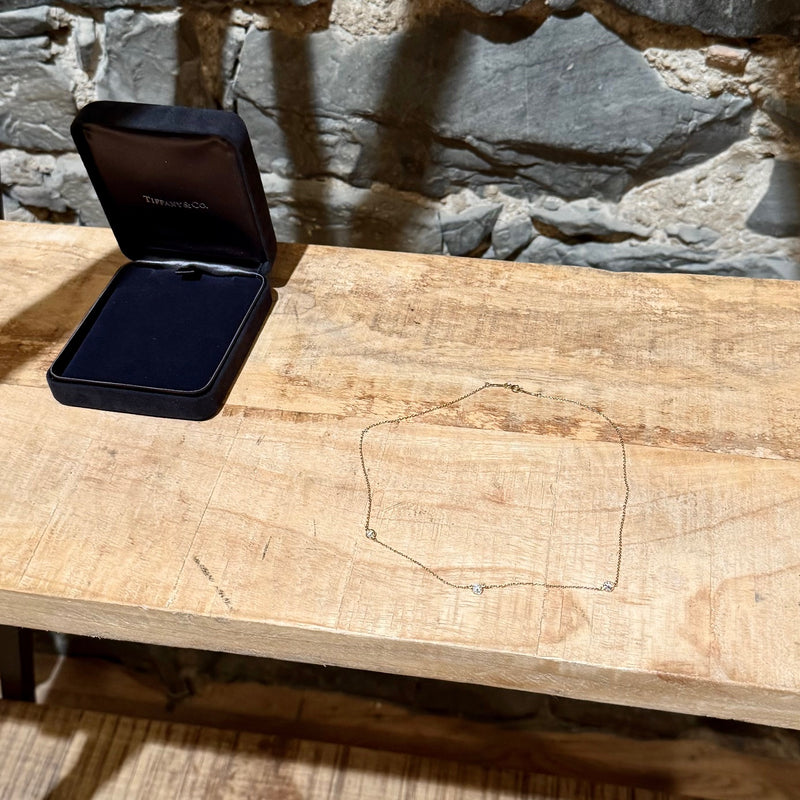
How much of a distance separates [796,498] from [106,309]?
0.64 metres

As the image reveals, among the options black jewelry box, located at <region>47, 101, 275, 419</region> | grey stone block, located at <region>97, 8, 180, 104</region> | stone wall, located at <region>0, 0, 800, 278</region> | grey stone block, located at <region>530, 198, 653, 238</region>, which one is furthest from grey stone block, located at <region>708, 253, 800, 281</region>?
grey stone block, located at <region>97, 8, 180, 104</region>

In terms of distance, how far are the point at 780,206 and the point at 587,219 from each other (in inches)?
8.6

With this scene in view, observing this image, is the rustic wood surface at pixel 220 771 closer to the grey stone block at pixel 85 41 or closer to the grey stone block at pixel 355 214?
the grey stone block at pixel 355 214

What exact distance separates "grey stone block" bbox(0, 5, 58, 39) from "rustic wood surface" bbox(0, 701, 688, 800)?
2.62 feet

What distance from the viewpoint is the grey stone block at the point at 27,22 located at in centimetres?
110

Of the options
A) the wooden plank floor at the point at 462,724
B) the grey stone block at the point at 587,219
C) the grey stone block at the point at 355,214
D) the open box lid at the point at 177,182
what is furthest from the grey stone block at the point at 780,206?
the wooden plank floor at the point at 462,724

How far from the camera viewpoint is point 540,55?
3.40ft

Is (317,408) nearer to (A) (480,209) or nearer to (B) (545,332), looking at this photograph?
(B) (545,332)

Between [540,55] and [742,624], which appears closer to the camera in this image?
[742,624]

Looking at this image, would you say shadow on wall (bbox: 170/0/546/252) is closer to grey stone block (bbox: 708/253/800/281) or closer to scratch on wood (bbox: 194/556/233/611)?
grey stone block (bbox: 708/253/800/281)

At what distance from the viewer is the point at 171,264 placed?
→ 0.96m

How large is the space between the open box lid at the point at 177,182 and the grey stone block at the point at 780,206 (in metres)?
0.58

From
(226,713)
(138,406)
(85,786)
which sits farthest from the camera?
(226,713)

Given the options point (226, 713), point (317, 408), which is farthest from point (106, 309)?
point (226, 713)
